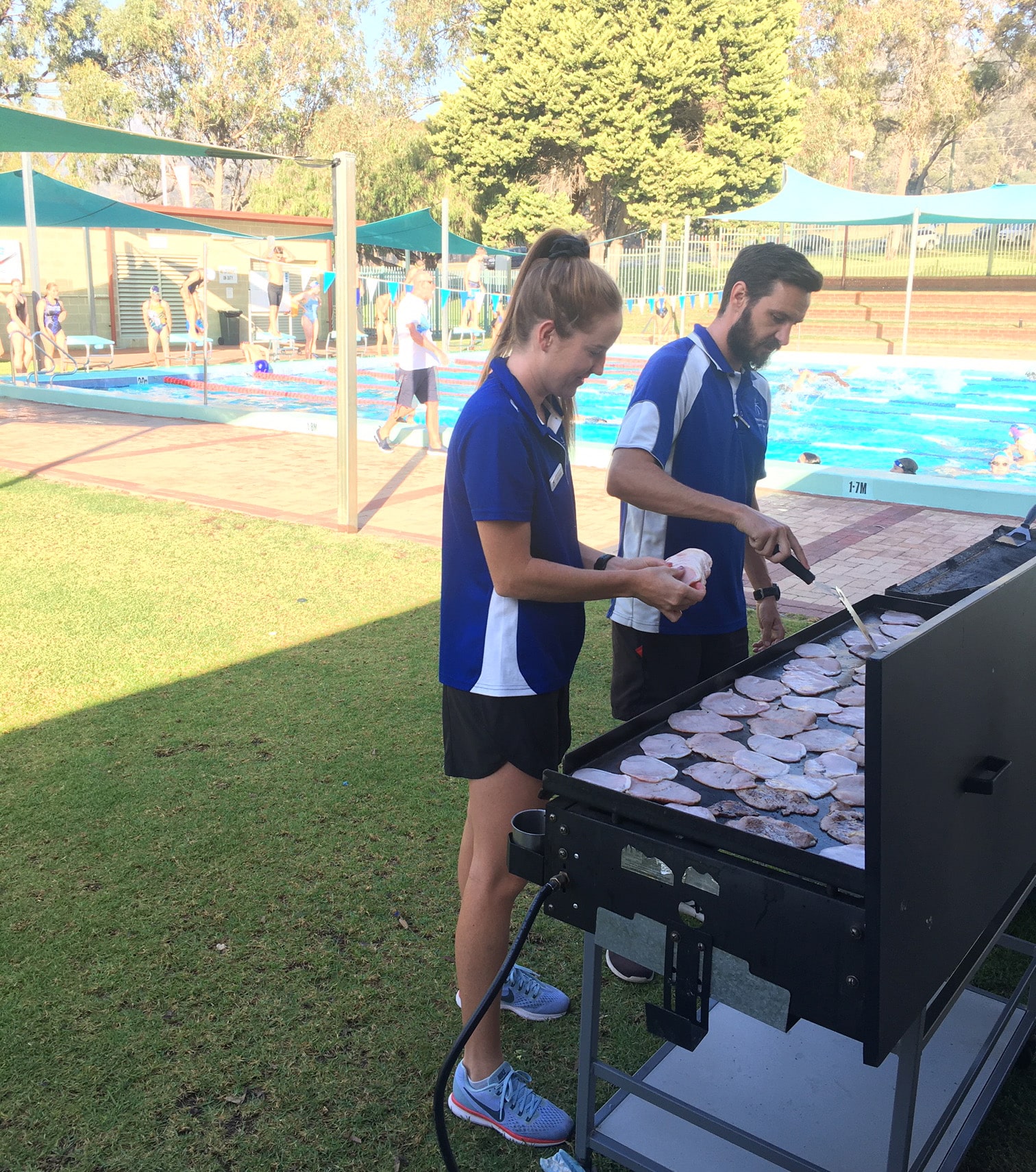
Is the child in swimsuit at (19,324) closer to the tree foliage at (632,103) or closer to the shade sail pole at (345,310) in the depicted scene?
the shade sail pole at (345,310)

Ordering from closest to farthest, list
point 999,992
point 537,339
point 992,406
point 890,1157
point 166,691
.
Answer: point 890,1157
point 537,339
point 999,992
point 166,691
point 992,406

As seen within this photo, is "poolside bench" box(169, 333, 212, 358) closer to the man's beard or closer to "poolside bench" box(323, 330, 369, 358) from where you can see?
"poolside bench" box(323, 330, 369, 358)

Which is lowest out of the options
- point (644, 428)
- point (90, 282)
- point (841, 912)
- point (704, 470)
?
point (841, 912)

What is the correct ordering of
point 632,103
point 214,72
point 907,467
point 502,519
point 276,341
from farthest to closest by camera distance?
point 214,72 → point 632,103 → point 276,341 → point 907,467 → point 502,519

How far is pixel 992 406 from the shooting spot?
710 inches

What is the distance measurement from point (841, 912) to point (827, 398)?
19862mm

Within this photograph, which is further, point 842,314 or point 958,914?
point 842,314

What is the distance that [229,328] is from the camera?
27406 millimetres

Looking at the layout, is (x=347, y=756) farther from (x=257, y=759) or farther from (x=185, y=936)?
(x=185, y=936)

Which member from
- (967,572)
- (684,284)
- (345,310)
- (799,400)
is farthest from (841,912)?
(684,284)

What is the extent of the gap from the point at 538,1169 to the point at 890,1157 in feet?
2.59

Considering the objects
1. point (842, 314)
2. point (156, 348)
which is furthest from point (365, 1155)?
point (842, 314)

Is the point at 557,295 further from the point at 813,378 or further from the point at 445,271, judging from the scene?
the point at 445,271

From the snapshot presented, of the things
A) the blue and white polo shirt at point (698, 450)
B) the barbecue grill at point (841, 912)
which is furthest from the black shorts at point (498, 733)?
the blue and white polo shirt at point (698, 450)
